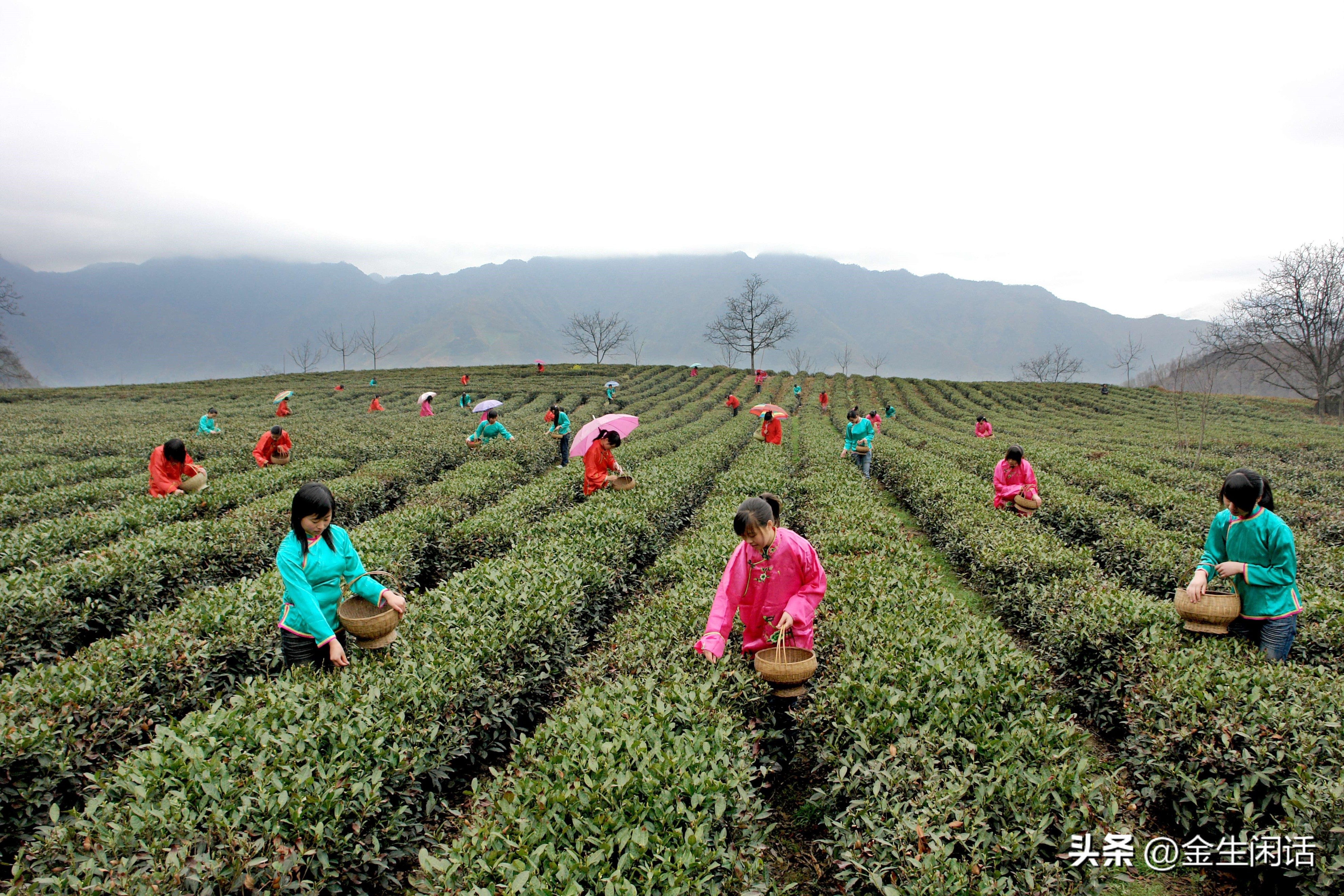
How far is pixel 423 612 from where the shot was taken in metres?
5.02

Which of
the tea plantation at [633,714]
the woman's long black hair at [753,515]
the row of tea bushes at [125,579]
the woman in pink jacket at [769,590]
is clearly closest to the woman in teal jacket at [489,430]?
the tea plantation at [633,714]

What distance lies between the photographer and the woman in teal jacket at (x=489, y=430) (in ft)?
43.0

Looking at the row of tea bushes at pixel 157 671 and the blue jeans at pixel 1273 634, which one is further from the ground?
the blue jeans at pixel 1273 634

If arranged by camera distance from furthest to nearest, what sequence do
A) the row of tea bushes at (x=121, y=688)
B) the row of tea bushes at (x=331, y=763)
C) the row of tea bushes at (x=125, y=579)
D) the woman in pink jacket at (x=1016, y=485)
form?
the woman in pink jacket at (x=1016, y=485) < the row of tea bushes at (x=125, y=579) < the row of tea bushes at (x=121, y=688) < the row of tea bushes at (x=331, y=763)

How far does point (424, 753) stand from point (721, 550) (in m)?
3.95

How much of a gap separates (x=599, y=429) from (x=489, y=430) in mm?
5145

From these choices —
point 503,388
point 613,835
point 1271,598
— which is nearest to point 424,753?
point 613,835

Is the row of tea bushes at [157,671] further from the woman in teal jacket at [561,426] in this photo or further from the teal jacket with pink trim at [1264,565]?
the teal jacket with pink trim at [1264,565]

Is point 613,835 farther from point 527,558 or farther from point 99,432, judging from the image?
point 99,432

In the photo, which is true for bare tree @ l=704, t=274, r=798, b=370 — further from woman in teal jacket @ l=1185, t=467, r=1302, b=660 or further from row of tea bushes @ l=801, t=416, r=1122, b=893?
row of tea bushes @ l=801, t=416, r=1122, b=893

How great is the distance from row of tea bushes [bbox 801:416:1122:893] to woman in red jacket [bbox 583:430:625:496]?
556cm

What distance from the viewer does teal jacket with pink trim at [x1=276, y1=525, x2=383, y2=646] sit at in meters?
3.91

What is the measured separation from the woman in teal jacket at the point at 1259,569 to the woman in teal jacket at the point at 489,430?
11705 millimetres

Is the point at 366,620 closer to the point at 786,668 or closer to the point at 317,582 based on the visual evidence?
the point at 317,582
